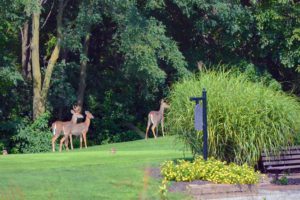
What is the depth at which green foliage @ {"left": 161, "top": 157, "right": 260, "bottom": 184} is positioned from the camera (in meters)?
15.1

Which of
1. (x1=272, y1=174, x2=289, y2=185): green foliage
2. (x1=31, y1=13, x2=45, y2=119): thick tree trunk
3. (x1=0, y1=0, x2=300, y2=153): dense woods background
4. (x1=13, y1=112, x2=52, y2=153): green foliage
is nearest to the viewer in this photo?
(x1=272, y1=174, x2=289, y2=185): green foliage

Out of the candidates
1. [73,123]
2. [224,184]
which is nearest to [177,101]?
[224,184]

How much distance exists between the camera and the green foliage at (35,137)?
33188 millimetres

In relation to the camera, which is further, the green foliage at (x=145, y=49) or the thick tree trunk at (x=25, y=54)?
the thick tree trunk at (x=25, y=54)

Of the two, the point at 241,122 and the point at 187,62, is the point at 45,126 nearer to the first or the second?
the point at 187,62

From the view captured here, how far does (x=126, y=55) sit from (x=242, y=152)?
16370mm

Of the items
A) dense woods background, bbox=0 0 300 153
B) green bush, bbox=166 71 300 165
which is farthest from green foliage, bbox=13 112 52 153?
green bush, bbox=166 71 300 165

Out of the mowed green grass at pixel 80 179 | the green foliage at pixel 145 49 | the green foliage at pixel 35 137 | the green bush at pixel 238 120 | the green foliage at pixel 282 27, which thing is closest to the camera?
the mowed green grass at pixel 80 179

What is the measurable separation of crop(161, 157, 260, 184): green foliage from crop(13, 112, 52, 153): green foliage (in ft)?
58.7

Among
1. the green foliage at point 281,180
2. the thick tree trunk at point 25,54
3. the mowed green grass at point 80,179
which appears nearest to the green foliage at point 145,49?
the thick tree trunk at point 25,54

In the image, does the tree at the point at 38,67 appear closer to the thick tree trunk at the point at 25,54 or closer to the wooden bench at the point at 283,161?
the thick tree trunk at the point at 25,54

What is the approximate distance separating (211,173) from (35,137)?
19089mm

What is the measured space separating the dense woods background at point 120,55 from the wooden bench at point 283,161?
14492 mm

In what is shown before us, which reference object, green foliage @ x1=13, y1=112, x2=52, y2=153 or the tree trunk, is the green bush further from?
the tree trunk
